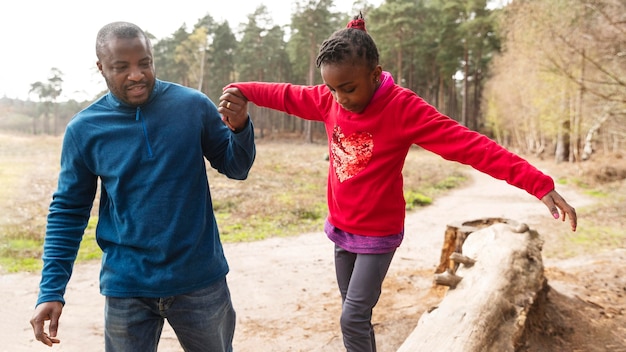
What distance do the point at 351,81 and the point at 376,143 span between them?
0.38m

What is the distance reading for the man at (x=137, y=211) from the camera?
195 cm

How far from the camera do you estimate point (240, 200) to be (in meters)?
12.2

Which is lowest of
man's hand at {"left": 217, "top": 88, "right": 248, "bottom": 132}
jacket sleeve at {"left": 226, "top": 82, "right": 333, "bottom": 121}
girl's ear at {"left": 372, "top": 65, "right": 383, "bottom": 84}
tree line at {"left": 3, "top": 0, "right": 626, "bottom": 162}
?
man's hand at {"left": 217, "top": 88, "right": 248, "bottom": 132}

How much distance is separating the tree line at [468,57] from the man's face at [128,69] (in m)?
10.2

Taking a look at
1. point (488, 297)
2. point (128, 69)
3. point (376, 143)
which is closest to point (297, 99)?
point (376, 143)

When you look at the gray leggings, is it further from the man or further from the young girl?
the man

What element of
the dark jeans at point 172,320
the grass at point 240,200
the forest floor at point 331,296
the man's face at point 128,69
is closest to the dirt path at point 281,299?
the forest floor at point 331,296

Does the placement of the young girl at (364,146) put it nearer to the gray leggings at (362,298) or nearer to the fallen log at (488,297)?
the gray leggings at (362,298)

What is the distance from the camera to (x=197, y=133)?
2.09 meters

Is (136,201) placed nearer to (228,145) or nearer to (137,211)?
(137,211)

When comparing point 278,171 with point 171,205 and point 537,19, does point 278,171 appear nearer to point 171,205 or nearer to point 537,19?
point 537,19

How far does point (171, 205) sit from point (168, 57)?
3968 cm

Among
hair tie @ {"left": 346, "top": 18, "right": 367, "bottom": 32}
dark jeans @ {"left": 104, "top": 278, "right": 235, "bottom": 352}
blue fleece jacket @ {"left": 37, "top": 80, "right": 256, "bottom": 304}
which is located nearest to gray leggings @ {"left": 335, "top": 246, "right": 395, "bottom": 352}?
dark jeans @ {"left": 104, "top": 278, "right": 235, "bottom": 352}

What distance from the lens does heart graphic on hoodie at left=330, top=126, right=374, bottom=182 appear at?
256 centimetres
